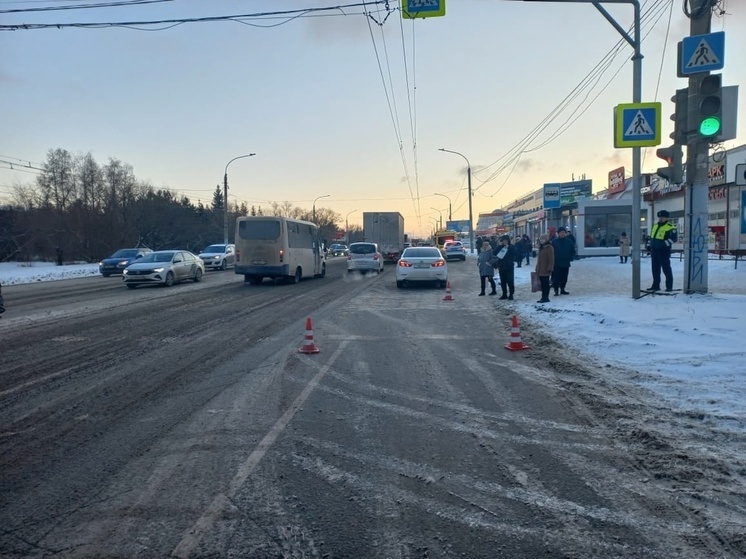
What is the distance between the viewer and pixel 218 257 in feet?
125

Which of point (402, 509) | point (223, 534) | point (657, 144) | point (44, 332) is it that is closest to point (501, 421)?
point (402, 509)

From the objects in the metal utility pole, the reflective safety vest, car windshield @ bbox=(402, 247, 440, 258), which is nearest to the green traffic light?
the metal utility pole

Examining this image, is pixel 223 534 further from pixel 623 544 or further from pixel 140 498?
pixel 623 544

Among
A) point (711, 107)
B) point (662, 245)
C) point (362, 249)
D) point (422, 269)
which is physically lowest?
point (422, 269)

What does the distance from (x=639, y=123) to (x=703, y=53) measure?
1719 millimetres

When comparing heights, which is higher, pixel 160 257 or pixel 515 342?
pixel 160 257

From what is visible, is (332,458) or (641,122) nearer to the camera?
(332,458)

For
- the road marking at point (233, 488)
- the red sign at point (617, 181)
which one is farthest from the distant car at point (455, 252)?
the road marking at point (233, 488)

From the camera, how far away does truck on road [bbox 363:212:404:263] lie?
40094mm

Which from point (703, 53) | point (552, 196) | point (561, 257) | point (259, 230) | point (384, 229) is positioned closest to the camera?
point (703, 53)

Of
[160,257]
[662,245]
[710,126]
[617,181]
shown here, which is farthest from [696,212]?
[617,181]

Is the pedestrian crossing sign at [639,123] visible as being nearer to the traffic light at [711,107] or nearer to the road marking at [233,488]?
the traffic light at [711,107]

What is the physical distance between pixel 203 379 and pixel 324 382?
62.3 inches

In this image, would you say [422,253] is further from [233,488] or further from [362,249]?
[233,488]
